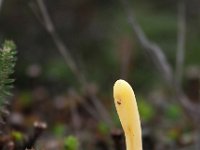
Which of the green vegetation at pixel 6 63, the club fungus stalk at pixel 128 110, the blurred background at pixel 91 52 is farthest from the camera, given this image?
the blurred background at pixel 91 52

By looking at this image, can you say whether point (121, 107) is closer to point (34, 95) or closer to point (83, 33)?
point (34, 95)

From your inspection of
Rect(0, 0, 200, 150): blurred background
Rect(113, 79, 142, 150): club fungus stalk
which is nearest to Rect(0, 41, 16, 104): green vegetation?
Rect(113, 79, 142, 150): club fungus stalk

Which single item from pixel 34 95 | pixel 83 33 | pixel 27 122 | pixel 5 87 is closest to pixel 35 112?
pixel 34 95

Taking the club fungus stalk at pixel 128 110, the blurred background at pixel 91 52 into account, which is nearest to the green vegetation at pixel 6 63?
the club fungus stalk at pixel 128 110

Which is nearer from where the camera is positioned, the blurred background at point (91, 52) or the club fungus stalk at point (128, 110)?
the club fungus stalk at point (128, 110)

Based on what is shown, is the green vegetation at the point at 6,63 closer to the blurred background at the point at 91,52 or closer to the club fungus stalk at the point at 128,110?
the club fungus stalk at the point at 128,110

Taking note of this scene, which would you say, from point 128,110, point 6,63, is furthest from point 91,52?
point 128,110

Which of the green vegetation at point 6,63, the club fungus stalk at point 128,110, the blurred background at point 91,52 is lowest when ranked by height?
A: the club fungus stalk at point 128,110

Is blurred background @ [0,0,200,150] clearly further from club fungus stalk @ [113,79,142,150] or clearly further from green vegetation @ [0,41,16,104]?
club fungus stalk @ [113,79,142,150]
